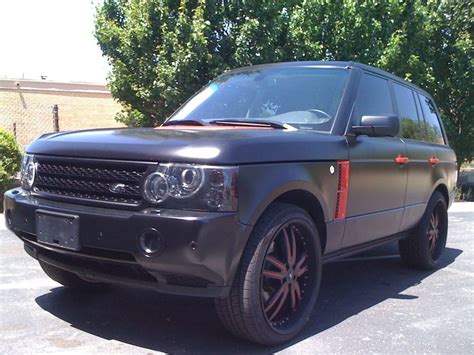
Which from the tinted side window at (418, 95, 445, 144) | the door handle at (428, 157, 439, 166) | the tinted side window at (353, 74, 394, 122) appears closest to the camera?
the tinted side window at (353, 74, 394, 122)

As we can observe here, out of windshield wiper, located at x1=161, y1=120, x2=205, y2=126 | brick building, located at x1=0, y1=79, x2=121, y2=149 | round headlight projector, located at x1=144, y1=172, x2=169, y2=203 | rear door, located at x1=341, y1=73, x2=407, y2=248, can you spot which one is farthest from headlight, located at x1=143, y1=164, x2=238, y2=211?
brick building, located at x1=0, y1=79, x2=121, y2=149

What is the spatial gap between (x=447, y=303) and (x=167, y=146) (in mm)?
2914

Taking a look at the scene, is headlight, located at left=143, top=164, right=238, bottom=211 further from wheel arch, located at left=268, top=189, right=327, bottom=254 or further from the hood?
wheel arch, located at left=268, top=189, right=327, bottom=254

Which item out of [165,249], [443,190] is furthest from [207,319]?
[443,190]

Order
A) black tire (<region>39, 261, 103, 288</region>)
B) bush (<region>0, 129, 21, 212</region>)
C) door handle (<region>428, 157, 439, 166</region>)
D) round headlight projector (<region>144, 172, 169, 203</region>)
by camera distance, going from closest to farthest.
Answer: round headlight projector (<region>144, 172, 169, 203</region>) < black tire (<region>39, 261, 103, 288</region>) < door handle (<region>428, 157, 439, 166</region>) < bush (<region>0, 129, 21, 212</region>)

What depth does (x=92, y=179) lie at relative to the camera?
323 cm

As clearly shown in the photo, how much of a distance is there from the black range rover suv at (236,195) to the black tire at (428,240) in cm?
82

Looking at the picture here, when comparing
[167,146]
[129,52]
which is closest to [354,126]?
[167,146]

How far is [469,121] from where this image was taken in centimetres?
1611

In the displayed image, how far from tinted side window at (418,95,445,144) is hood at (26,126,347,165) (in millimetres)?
2529

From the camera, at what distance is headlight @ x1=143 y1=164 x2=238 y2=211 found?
2.93 metres

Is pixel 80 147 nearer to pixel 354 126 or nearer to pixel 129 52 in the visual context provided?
pixel 354 126

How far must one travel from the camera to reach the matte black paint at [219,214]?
291 centimetres

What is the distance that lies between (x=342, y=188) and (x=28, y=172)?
7.16 feet
